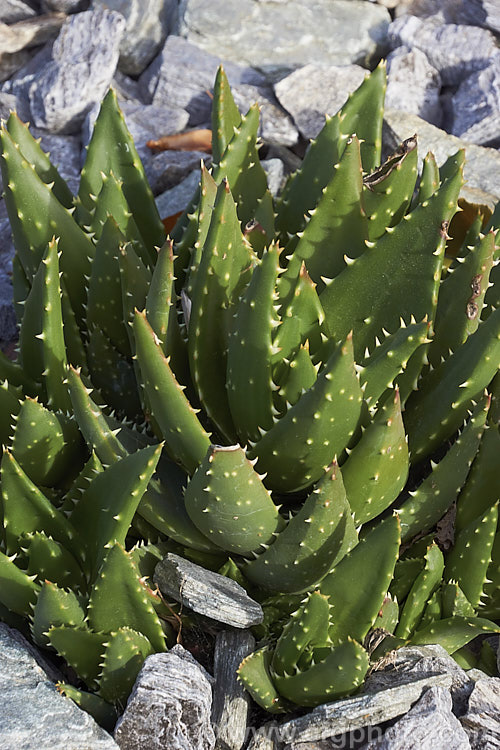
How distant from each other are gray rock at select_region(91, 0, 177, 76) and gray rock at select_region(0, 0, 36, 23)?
1.04 ft

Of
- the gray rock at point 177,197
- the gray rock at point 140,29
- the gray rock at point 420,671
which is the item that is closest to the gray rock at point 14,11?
the gray rock at point 140,29

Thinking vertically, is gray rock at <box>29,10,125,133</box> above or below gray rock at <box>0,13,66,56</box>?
below

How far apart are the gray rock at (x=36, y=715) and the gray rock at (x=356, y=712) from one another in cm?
31

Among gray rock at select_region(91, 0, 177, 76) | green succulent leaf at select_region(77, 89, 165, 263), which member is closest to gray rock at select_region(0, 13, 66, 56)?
gray rock at select_region(91, 0, 177, 76)

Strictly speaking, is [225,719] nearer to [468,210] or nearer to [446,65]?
[468,210]

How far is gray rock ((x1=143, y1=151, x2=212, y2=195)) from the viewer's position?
3041mm

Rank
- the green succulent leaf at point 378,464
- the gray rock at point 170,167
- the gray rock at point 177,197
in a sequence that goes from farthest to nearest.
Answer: the gray rock at point 170,167 → the gray rock at point 177,197 → the green succulent leaf at point 378,464

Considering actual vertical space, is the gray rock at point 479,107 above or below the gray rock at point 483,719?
above

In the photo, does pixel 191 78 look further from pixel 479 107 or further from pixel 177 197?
pixel 479 107

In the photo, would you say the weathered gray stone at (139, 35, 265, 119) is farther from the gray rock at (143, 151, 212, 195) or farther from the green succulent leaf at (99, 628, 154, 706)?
the green succulent leaf at (99, 628, 154, 706)

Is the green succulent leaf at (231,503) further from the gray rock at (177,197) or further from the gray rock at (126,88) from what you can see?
the gray rock at (126,88)

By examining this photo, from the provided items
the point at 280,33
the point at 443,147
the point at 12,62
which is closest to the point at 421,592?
the point at 443,147

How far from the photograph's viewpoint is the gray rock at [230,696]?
1378 mm

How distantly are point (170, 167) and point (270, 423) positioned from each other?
5.85 feet
